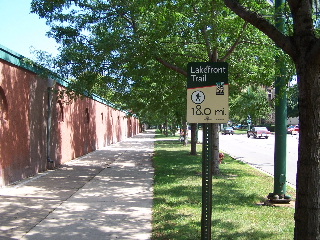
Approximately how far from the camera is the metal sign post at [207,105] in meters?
3.94

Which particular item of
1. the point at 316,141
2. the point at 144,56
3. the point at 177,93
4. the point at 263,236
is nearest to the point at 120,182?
the point at 144,56

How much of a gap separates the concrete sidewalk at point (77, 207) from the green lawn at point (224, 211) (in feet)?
1.05

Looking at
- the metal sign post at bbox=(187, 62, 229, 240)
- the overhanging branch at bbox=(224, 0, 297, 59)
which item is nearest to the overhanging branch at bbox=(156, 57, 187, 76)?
the overhanging branch at bbox=(224, 0, 297, 59)

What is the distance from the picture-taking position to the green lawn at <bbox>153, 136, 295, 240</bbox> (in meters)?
5.30

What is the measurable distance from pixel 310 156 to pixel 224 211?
11.0 feet

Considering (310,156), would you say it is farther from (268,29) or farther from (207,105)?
(268,29)

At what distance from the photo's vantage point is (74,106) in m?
16.8

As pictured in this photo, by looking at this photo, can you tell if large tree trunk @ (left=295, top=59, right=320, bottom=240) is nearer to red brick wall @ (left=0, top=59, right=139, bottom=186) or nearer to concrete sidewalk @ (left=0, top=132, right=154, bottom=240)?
concrete sidewalk @ (left=0, top=132, right=154, bottom=240)

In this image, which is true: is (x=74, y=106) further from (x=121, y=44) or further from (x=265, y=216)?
(x=265, y=216)

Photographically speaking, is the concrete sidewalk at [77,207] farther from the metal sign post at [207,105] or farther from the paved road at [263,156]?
the paved road at [263,156]

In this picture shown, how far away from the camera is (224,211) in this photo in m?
Result: 6.56

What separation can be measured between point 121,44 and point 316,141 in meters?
7.08

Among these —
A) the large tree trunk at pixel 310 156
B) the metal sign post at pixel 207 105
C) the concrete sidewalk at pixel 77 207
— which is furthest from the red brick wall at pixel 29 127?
the large tree trunk at pixel 310 156

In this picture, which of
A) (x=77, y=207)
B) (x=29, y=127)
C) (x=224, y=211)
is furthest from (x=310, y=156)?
→ (x=29, y=127)
